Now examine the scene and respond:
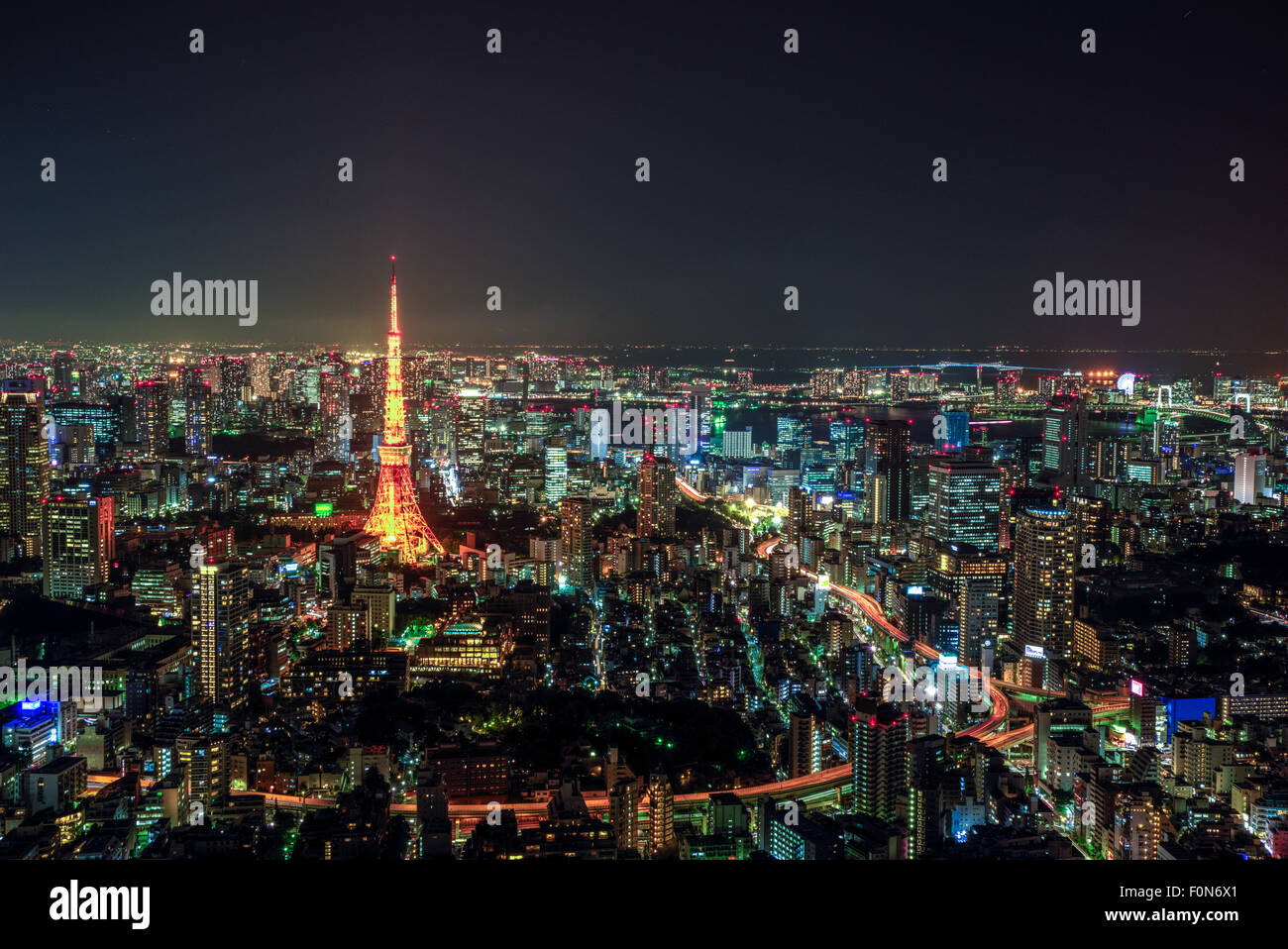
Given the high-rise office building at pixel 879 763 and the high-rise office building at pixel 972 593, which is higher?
the high-rise office building at pixel 972 593

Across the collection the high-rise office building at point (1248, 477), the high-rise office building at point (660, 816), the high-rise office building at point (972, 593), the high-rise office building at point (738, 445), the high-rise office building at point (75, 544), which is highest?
the high-rise office building at point (738, 445)

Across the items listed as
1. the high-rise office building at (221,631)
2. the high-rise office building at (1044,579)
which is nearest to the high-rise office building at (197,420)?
the high-rise office building at (221,631)

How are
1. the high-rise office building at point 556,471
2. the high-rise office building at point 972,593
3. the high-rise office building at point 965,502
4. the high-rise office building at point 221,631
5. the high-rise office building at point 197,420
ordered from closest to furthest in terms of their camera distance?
the high-rise office building at point 221,631, the high-rise office building at point 972,593, the high-rise office building at point 197,420, the high-rise office building at point 965,502, the high-rise office building at point 556,471

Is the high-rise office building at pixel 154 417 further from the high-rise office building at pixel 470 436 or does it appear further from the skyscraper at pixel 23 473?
the high-rise office building at pixel 470 436

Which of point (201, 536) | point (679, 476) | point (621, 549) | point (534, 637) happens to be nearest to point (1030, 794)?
point (534, 637)

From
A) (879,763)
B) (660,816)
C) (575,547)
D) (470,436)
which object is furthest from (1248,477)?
(470,436)
